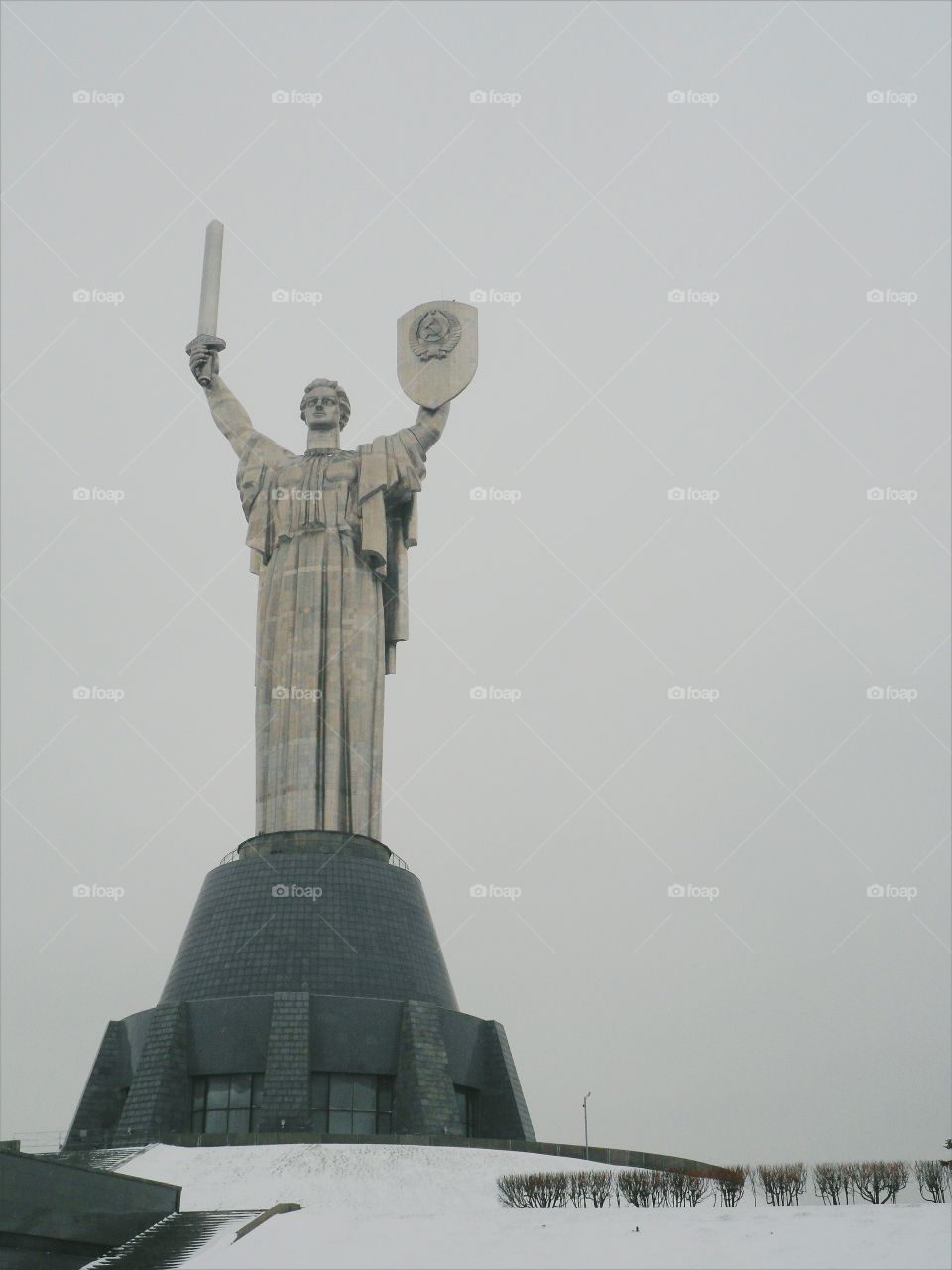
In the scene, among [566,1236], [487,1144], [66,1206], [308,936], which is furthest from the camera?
[308,936]

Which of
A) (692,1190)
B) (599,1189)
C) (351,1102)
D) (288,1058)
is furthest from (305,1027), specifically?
(692,1190)

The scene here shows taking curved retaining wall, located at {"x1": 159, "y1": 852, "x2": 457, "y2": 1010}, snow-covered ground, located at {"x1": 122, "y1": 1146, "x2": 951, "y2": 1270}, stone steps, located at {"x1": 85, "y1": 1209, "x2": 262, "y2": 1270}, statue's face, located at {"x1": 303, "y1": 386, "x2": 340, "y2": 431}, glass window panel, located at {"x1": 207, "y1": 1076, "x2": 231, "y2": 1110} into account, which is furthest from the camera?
statue's face, located at {"x1": 303, "y1": 386, "x2": 340, "y2": 431}

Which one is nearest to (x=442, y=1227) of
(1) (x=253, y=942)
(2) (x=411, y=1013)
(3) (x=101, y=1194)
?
A: (3) (x=101, y=1194)

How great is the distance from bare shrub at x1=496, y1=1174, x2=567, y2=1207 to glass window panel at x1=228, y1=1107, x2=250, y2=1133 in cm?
654

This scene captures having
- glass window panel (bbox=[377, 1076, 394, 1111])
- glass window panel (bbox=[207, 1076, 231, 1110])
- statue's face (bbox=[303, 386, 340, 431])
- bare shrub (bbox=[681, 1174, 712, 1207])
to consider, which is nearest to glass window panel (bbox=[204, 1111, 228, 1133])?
glass window panel (bbox=[207, 1076, 231, 1110])

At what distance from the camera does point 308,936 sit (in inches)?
976

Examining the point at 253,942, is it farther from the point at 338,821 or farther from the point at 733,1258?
the point at 733,1258

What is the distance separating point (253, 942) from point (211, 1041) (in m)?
1.95

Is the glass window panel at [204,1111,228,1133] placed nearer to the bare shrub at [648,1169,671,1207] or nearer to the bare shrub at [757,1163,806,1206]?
the bare shrub at [648,1169,671,1207]

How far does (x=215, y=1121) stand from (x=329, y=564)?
11435 millimetres

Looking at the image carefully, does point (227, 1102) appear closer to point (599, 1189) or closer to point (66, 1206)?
point (66, 1206)

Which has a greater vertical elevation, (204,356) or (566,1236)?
(204,356)

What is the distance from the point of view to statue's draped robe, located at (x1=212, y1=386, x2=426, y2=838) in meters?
27.5

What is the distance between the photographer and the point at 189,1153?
821 inches
